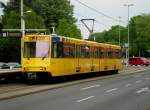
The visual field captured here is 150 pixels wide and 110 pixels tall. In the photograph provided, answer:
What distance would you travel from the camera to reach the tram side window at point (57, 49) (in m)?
32.6

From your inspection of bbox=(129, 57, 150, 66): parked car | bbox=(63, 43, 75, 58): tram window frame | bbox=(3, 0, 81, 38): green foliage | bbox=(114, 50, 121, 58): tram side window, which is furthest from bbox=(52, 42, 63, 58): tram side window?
bbox=(129, 57, 150, 66): parked car

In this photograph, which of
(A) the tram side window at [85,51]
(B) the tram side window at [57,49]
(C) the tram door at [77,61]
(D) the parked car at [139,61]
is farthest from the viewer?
(D) the parked car at [139,61]

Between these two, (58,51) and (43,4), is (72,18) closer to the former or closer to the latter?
(43,4)

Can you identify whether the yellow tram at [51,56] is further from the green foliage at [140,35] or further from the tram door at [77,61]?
the green foliage at [140,35]

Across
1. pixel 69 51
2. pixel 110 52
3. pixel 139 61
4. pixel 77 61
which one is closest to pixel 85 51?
pixel 77 61

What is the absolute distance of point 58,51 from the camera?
3331 cm

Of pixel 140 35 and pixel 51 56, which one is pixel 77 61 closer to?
pixel 51 56

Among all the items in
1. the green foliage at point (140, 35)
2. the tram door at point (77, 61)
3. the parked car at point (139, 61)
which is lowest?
the parked car at point (139, 61)

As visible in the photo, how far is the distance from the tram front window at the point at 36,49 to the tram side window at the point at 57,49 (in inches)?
19.5

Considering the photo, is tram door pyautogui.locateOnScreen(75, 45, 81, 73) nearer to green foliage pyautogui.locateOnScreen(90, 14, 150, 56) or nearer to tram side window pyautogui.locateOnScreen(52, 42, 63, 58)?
tram side window pyautogui.locateOnScreen(52, 42, 63, 58)

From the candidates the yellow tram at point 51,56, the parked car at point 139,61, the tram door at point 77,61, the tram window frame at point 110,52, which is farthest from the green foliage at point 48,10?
the yellow tram at point 51,56

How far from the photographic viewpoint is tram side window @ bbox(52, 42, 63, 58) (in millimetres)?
32641

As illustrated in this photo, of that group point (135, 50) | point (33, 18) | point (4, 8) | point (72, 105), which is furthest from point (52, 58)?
point (135, 50)

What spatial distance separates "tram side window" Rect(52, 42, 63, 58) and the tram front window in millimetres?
494
